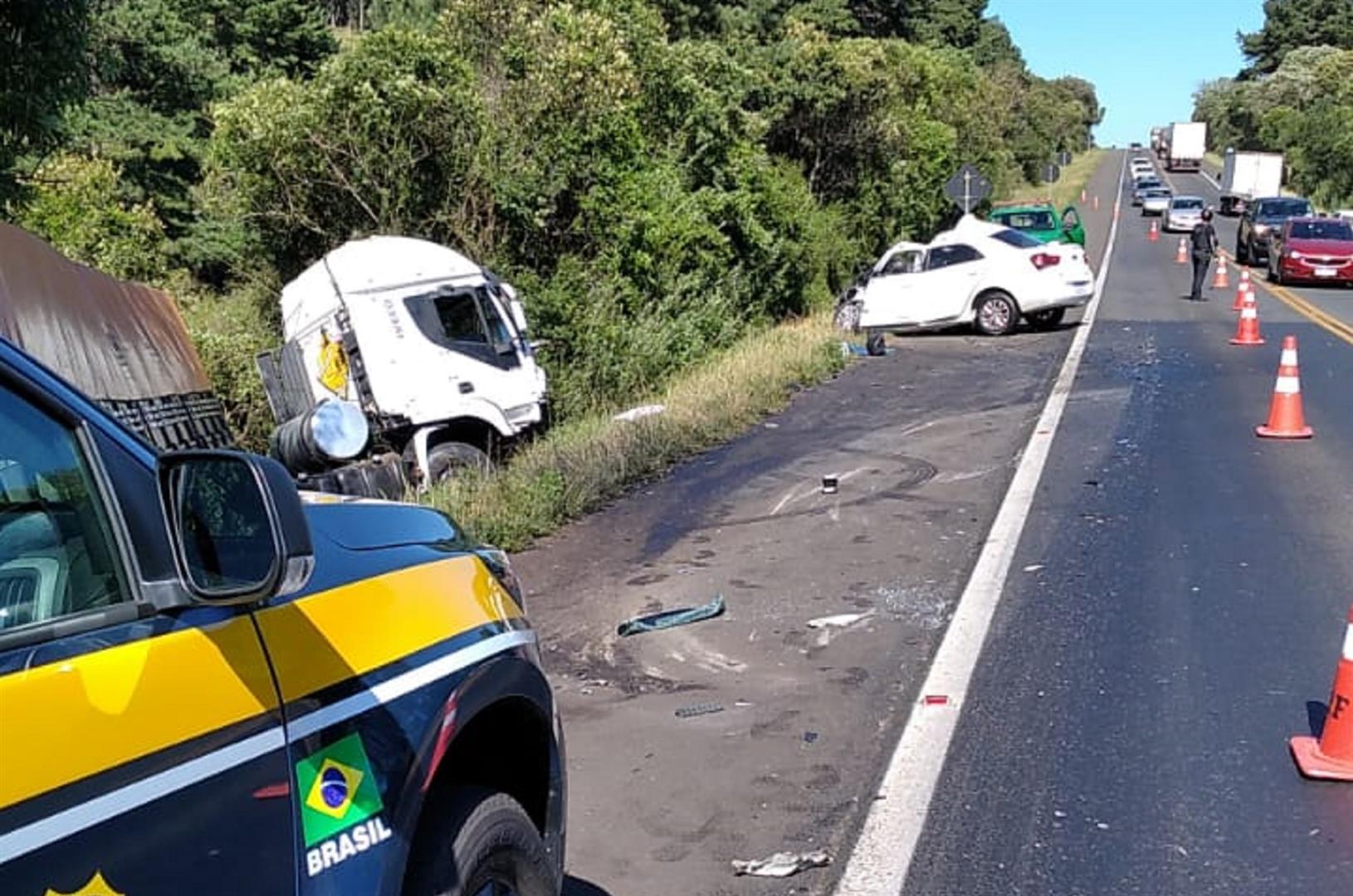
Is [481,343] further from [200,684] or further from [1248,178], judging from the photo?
[1248,178]

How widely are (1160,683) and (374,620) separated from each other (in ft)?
14.7

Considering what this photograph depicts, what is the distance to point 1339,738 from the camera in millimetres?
5246

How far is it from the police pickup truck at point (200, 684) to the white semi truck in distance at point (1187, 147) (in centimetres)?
10927

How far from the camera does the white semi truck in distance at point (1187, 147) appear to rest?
103 meters

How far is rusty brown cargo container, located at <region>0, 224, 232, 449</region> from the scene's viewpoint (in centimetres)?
953

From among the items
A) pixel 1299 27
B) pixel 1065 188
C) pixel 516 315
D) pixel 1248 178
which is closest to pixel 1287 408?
pixel 516 315

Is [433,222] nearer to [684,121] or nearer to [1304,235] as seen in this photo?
[684,121]

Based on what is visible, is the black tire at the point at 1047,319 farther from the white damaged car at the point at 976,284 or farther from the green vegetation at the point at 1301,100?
the green vegetation at the point at 1301,100

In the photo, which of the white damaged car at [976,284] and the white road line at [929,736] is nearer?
the white road line at [929,736]

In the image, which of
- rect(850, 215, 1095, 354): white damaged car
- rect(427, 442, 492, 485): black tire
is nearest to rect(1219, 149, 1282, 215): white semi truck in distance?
rect(850, 215, 1095, 354): white damaged car

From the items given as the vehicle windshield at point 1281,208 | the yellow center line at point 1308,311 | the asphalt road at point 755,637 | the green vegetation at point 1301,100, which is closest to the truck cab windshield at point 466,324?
the asphalt road at point 755,637

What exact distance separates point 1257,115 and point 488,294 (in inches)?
3973

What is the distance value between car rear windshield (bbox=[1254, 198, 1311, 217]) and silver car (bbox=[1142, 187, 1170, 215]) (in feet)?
82.2

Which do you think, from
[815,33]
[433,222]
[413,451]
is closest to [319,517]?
[413,451]
